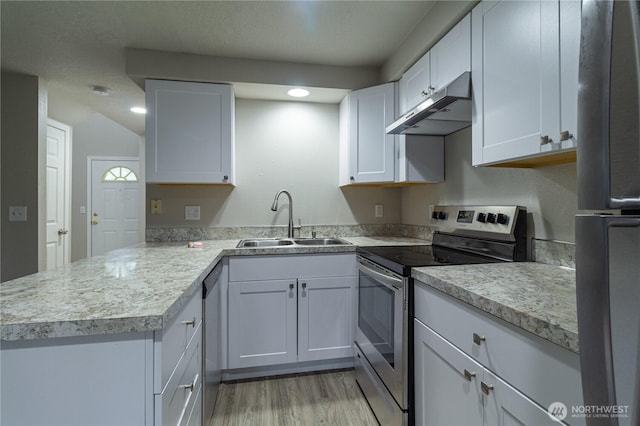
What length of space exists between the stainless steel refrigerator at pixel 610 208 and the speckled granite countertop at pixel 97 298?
0.87 meters

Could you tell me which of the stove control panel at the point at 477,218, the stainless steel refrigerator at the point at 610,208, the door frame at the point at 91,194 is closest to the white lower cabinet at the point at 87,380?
the stainless steel refrigerator at the point at 610,208

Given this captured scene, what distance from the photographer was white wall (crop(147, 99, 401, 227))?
2496 mm

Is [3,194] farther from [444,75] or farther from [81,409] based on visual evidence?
[444,75]

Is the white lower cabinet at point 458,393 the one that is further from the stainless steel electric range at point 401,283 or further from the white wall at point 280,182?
the white wall at point 280,182

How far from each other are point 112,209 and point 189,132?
12.2ft

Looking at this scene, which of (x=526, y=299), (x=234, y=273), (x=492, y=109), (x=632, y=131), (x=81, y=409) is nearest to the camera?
(x=632, y=131)

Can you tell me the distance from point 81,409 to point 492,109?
1.73m

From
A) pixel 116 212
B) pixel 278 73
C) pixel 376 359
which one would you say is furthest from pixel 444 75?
pixel 116 212

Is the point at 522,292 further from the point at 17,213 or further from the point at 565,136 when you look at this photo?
the point at 17,213

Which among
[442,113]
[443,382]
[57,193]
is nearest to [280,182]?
[442,113]

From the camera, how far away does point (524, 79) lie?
3.67 feet

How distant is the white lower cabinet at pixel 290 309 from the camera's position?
1914mm

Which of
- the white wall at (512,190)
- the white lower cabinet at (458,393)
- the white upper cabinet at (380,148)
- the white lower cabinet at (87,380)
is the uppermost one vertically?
the white upper cabinet at (380,148)

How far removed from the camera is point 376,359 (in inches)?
62.6
